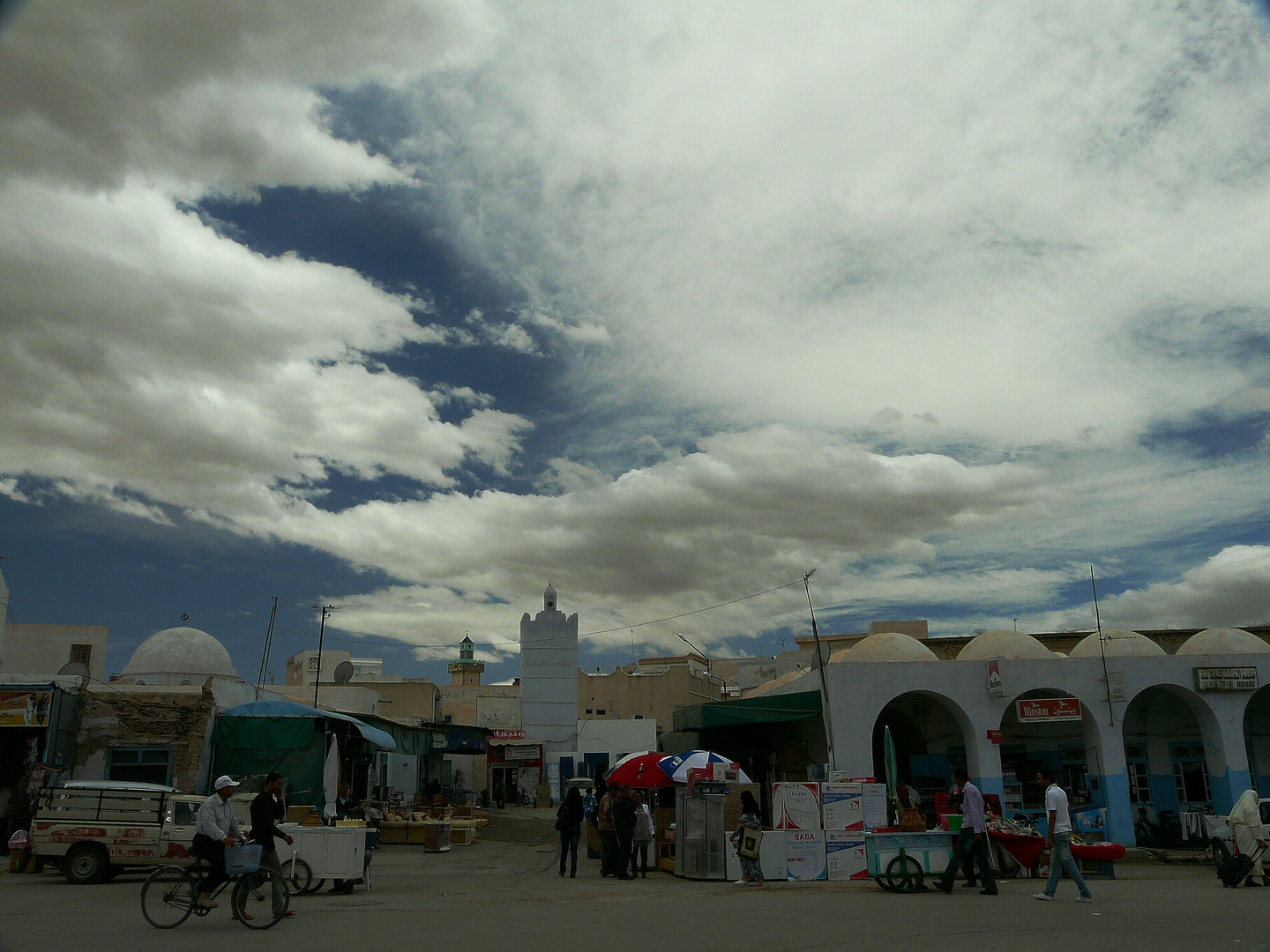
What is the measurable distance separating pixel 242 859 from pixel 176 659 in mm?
21162

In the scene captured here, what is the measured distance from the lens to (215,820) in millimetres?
9781

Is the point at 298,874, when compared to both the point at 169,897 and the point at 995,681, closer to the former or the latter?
→ the point at 169,897

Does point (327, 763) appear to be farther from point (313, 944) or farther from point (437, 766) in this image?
point (437, 766)

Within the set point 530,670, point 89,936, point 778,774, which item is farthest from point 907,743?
point 89,936

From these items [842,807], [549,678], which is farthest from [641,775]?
[549,678]

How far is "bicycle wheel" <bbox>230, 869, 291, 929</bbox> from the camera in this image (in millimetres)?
9984

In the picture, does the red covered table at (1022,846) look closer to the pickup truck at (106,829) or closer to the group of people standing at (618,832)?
the group of people standing at (618,832)

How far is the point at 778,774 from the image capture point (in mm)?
31375

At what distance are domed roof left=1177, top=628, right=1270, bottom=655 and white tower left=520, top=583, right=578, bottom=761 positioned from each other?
2537 centimetres

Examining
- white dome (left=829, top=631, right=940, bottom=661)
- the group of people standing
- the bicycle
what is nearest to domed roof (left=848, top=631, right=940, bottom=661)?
white dome (left=829, top=631, right=940, bottom=661)

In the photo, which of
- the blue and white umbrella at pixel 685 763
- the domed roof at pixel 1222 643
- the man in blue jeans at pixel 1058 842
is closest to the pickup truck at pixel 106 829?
the blue and white umbrella at pixel 685 763

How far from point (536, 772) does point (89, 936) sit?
37985mm

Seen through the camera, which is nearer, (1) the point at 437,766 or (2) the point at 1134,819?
(2) the point at 1134,819

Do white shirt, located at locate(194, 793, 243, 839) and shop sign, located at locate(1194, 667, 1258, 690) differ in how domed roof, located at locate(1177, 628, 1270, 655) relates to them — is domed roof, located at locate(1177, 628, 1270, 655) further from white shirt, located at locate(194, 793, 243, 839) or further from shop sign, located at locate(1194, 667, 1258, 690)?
white shirt, located at locate(194, 793, 243, 839)
